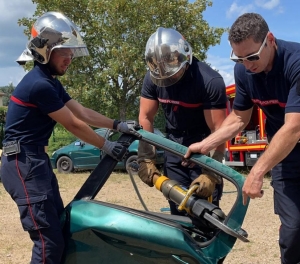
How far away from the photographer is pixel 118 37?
16688 millimetres

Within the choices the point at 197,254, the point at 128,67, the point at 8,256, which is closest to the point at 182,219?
the point at 197,254

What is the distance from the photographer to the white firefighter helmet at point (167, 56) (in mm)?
3066

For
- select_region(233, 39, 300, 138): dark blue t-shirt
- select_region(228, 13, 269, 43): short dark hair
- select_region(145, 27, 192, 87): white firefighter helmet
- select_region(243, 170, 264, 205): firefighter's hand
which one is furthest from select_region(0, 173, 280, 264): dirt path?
select_region(228, 13, 269, 43): short dark hair

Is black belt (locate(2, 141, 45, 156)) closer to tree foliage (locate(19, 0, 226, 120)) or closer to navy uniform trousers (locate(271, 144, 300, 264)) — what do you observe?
navy uniform trousers (locate(271, 144, 300, 264))

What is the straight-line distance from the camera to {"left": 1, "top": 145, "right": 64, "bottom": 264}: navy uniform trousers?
244 cm

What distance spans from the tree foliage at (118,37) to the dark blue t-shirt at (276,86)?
1300cm

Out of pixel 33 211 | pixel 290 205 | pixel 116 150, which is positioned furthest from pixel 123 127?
pixel 290 205

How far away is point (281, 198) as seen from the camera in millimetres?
2914

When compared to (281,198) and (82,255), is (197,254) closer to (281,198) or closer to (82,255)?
(82,255)

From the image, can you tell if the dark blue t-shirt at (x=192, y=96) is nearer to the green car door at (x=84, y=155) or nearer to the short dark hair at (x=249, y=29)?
the short dark hair at (x=249, y=29)

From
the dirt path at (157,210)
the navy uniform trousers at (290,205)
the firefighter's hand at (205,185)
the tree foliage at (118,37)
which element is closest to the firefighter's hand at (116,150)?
the firefighter's hand at (205,185)

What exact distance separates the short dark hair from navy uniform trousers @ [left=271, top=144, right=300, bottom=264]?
78 centimetres

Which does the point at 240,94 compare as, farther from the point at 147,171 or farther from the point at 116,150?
the point at 116,150

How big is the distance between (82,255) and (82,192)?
0.34 meters
